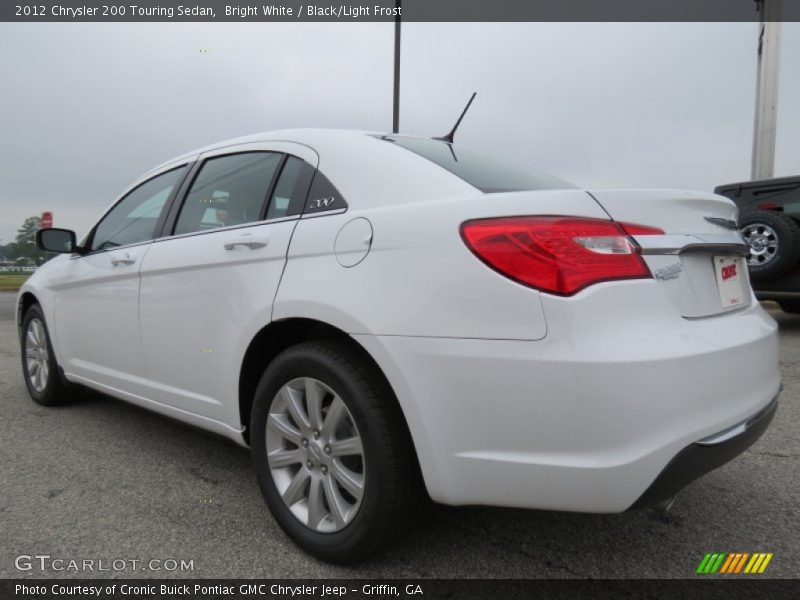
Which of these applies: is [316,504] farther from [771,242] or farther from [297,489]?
[771,242]

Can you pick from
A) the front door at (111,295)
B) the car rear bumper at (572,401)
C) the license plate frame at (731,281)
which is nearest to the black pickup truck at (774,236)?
the license plate frame at (731,281)

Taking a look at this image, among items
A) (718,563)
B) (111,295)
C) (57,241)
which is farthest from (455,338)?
(57,241)

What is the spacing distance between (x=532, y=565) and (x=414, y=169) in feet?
4.52

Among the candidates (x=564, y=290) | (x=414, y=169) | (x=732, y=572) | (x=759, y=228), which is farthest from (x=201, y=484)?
(x=759, y=228)

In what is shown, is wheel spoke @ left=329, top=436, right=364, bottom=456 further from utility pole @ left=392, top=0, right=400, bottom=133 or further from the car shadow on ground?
utility pole @ left=392, top=0, right=400, bottom=133

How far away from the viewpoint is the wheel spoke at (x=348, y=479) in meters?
1.75

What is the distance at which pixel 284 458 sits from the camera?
2.00 meters

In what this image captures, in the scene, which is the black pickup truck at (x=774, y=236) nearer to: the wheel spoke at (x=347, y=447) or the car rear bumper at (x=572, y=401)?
the car rear bumper at (x=572, y=401)

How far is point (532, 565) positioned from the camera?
1.87m

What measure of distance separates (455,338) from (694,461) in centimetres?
69

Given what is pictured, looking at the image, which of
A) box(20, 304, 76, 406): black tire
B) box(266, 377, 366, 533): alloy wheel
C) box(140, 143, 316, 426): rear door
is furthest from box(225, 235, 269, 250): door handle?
box(20, 304, 76, 406): black tire

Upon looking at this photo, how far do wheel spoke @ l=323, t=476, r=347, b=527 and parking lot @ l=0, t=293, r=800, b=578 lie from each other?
0.18 metres

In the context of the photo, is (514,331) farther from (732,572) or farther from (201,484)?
(201,484)

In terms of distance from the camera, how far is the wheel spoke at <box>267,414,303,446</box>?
77.1 inches
